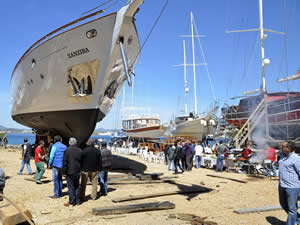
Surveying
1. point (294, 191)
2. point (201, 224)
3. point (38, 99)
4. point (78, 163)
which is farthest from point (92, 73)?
point (294, 191)

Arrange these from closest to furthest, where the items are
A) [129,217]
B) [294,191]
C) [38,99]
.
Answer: [294,191] < [129,217] < [38,99]

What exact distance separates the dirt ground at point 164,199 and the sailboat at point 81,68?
3.04 metres

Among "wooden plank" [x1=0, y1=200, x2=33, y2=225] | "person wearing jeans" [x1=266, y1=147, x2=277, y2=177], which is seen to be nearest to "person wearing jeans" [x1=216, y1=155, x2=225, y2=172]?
"person wearing jeans" [x1=266, y1=147, x2=277, y2=177]

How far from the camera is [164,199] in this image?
628cm

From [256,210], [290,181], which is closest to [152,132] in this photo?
[256,210]

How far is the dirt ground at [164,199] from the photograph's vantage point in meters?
4.65

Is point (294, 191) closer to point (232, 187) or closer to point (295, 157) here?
point (295, 157)

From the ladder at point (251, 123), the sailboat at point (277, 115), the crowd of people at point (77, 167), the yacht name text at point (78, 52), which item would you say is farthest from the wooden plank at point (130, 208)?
the ladder at point (251, 123)

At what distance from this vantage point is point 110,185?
7965 mm

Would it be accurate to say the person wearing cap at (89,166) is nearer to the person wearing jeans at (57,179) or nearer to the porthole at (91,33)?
the person wearing jeans at (57,179)

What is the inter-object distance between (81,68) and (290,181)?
8.26 meters

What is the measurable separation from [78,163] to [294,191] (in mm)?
4110

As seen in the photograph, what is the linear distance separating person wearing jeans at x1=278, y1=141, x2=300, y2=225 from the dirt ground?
2.60 feet

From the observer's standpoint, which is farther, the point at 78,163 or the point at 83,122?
the point at 83,122
